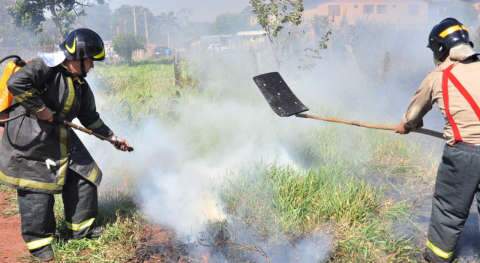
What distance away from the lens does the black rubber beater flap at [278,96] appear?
4.14 metres

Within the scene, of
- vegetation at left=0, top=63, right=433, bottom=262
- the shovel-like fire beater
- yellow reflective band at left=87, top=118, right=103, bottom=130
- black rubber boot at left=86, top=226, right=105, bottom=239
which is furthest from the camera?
the shovel-like fire beater

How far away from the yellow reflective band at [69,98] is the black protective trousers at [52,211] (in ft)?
1.88

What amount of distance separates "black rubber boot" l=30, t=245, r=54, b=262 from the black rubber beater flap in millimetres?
2475

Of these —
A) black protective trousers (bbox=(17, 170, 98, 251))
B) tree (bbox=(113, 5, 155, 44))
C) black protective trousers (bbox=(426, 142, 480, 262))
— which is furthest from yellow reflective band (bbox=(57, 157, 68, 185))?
tree (bbox=(113, 5, 155, 44))

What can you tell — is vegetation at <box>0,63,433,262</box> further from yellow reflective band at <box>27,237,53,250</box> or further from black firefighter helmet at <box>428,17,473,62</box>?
black firefighter helmet at <box>428,17,473,62</box>

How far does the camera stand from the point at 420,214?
411 cm

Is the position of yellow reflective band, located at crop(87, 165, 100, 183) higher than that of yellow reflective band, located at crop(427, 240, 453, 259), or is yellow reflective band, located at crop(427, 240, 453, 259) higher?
yellow reflective band, located at crop(87, 165, 100, 183)

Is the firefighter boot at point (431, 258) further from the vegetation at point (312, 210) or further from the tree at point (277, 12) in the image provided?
the tree at point (277, 12)

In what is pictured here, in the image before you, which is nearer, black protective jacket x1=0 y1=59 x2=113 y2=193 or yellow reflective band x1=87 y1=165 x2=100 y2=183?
black protective jacket x1=0 y1=59 x2=113 y2=193

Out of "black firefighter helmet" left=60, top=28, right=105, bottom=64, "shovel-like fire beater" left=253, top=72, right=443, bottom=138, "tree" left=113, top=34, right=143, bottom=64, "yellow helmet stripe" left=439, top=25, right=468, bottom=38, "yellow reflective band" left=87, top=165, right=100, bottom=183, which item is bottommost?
"tree" left=113, top=34, right=143, bottom=64

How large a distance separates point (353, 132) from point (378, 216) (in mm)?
2457

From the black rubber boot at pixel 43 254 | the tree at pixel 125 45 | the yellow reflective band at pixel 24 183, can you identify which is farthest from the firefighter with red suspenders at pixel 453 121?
the tree at pixel 125 45

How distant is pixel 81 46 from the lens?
3.39 meters

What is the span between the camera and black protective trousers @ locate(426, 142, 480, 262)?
300 centimetres
